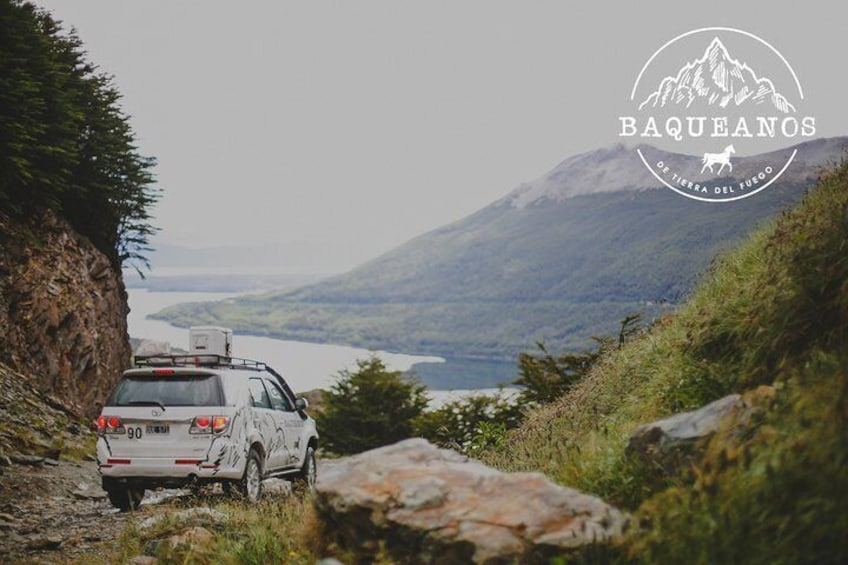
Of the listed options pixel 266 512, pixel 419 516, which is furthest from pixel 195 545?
pixel 419 516

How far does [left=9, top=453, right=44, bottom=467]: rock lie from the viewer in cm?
1461

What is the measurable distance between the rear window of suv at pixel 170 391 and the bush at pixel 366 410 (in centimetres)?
3046

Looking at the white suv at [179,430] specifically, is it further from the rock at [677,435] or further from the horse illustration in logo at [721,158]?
the horse illustration in logo at [721,158]

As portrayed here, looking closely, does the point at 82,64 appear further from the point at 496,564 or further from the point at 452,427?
the point at 496,564

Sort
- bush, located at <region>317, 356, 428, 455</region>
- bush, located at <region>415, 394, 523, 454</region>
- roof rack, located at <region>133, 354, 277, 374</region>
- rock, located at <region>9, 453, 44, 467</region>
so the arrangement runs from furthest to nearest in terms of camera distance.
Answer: bush, located at <region>317, 356, 428, 455</region>, bush, located at <region>415, 394, 523, 454</region>, rock, located at <region>9, 453, 44, 467</region>, roof rack, located at <region>133, 354, 277, 374</region>

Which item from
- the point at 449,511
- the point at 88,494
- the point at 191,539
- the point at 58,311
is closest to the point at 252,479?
the point at 191,539

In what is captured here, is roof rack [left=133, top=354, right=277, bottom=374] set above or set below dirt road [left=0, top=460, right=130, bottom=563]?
above

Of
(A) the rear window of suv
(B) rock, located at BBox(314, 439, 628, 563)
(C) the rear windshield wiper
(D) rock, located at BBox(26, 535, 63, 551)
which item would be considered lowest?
(D) rock, located at BBox(26, 535, 63, 551)

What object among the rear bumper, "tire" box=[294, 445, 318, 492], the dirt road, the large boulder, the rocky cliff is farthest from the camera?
the rocky cliff

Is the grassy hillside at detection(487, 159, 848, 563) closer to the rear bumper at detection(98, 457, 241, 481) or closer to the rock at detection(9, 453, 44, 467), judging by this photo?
the rear bumper at detection(98, 457, 241, 481)

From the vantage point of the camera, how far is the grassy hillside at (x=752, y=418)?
4062 millimetres

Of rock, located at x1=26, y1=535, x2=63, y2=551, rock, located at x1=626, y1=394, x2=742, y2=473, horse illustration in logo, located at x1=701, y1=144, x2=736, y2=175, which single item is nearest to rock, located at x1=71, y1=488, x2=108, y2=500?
rock, located at x1=26, y1=535, x2=63, y2=551

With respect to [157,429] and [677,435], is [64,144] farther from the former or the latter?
[677,435]

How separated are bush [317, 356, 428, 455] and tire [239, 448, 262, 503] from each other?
29591 mm
